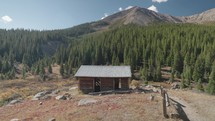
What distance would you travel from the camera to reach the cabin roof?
150 feet

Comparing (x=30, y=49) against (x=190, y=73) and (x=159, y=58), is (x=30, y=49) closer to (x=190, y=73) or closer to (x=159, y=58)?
(x=159, y=58)

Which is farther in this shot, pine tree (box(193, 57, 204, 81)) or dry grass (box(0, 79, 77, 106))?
pine tree (box(193, 57, 204, 81))

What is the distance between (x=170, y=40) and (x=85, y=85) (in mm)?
95880

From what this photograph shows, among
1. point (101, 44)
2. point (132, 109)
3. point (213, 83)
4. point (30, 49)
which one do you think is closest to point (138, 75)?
point (213, 83)

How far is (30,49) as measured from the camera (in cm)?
18500

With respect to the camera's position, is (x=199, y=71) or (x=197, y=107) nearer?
(x=197, y=107)

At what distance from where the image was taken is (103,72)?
46.9m

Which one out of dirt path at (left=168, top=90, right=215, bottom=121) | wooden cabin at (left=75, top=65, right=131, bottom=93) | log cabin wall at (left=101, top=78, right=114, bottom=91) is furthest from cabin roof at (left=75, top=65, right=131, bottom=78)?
dirt path at (left=168, top=90, right=215, bottom=121)

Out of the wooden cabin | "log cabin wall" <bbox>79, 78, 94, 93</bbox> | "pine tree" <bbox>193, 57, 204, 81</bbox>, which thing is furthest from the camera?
"pine tree" <bbox>193, 57, 204, 81</bbox>

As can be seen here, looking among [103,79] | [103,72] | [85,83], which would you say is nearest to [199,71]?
[103,72]

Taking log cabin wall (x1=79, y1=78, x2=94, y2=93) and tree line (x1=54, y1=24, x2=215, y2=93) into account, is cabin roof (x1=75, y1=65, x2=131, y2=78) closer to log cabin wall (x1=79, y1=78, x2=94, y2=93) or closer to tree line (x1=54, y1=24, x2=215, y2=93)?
log cabin wall (x1=79, y1=78, x2=94, y2=93)

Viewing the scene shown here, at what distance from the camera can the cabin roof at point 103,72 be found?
45.6m

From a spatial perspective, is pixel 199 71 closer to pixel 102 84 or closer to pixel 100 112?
pixel 102 84

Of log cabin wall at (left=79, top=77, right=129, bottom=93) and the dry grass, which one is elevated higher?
log cabin wall at (left=79, top=77, right=129, bottom=93)
